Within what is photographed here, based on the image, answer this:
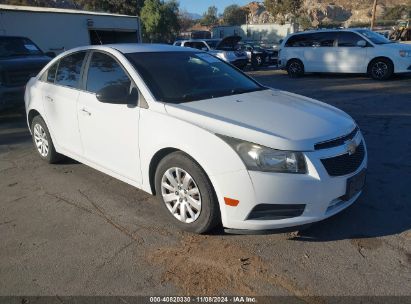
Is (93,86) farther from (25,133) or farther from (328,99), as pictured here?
(328,99)

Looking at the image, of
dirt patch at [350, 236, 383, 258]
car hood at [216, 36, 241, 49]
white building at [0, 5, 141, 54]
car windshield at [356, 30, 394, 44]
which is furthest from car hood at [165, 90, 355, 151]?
car hood at [216, 36, 241, 49]

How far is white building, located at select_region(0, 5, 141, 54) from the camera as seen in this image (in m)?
17.3

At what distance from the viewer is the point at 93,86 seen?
4.32m

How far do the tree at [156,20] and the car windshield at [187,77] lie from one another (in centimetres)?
3886

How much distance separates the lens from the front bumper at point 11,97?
8281 mm

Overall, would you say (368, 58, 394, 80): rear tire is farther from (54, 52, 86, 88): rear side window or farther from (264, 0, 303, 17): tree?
(264, 0, 303, 17): tree

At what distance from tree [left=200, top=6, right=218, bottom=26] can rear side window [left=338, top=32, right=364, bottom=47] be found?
85250mm

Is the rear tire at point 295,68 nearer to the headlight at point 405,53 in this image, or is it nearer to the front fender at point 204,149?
the headlight at point 405,53

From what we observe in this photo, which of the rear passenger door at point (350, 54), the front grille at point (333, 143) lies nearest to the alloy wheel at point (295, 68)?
the rear passenger door at point (350, 54)

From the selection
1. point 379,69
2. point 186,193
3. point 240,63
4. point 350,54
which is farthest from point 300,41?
point 186,193

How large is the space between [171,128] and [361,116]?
563 centimetres

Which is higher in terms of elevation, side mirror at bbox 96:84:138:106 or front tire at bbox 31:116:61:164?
side mirror at bbox 96:84:138:106

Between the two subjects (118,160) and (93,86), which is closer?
(118,160)

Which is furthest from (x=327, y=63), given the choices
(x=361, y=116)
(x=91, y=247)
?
(x=91, y=247)
